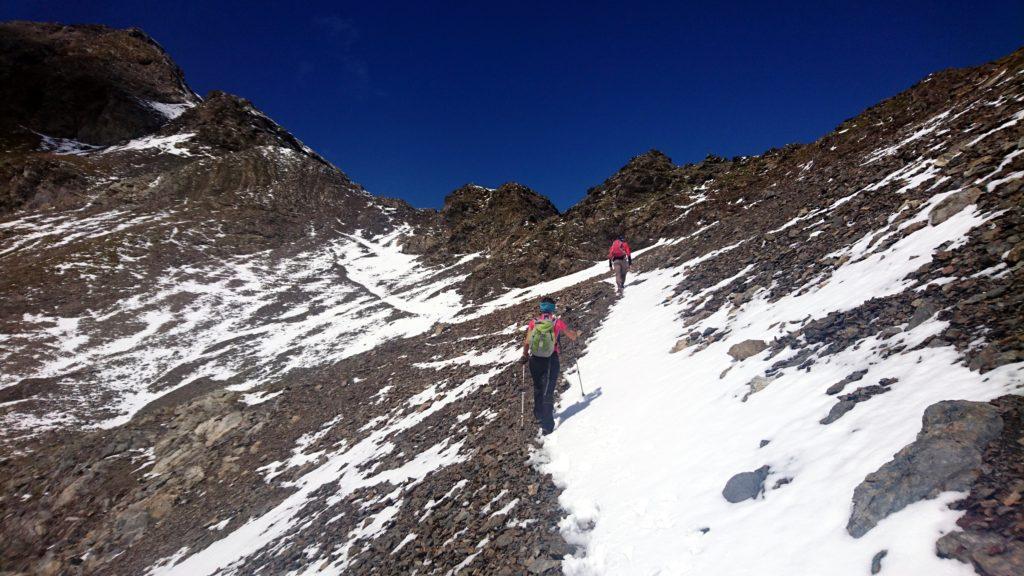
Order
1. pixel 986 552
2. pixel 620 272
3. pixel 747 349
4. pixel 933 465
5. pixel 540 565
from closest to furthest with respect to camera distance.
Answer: pixel 986 552 < pixel 933 465 < pixel 540 565 < pixel 747 349 < pixel 620 272

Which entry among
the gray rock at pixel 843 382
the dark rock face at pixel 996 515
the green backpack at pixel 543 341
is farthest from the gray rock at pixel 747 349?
the dark rock face at pixel 996 515

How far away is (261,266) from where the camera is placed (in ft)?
207

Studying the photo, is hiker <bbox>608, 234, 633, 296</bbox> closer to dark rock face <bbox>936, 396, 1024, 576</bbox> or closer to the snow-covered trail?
the snow-covered trail

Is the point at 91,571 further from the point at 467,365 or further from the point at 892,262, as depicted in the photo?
the point at 892,262

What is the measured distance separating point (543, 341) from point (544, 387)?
980mm

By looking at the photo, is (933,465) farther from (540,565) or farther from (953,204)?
(953,204)

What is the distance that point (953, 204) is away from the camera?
25.0 feet

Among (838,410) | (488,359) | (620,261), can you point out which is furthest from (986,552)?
(620,261)

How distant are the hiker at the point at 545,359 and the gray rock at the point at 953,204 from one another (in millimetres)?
6800

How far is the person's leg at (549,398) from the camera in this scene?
8.75m

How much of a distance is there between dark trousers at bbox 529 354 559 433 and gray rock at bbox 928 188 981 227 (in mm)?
7377

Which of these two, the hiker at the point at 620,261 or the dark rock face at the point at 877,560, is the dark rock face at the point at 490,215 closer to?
the hiker at the point at 620,261

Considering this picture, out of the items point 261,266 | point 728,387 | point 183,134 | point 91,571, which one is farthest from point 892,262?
point 183,134

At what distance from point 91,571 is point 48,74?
164m
